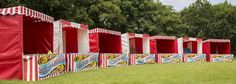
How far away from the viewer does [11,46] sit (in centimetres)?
1156

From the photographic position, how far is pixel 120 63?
22.0 metres

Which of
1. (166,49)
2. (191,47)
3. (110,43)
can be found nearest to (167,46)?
(166,49)

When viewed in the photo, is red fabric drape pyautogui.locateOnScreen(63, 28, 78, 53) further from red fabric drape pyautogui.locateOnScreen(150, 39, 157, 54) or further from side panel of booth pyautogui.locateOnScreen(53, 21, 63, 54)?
red fabric drape pyautogui.locateOnScreen(150, 39, 157, 54)

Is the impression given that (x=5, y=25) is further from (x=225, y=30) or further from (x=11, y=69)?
(x=225, y=30)

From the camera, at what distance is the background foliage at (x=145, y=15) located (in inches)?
1315

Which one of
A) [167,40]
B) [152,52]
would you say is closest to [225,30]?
[167,40]

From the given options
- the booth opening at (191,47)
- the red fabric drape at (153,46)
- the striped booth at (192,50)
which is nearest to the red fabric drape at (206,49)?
the striped booth at (192,50)

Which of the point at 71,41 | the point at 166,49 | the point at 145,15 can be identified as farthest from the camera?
the point at 145,15

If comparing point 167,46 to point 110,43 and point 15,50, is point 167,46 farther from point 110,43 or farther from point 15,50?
point 15,50

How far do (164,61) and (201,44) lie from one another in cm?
584

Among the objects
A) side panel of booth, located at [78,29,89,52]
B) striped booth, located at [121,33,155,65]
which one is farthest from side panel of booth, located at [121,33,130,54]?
side panel of booth, located at [78,29,89,52]

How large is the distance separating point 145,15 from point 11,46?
1379 inches

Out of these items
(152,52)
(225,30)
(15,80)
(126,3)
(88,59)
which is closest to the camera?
(15,80)

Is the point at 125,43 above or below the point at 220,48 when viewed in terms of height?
above
